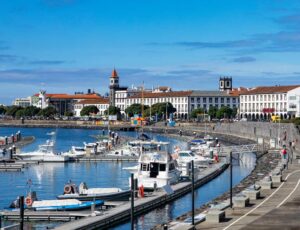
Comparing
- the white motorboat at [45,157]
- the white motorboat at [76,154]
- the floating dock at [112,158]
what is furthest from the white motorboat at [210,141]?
the white motorboat at [45,157]

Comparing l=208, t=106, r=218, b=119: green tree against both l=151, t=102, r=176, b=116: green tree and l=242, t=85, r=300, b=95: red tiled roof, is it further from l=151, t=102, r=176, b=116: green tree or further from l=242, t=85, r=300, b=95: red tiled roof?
l=151, t=102, r=176, b=116: green tree

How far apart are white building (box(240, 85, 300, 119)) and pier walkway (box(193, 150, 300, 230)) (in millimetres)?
116914

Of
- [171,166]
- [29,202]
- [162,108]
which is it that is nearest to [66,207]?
[29,202]

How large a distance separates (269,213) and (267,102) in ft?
450

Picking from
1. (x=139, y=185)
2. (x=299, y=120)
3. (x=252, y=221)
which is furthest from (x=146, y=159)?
(x=299, y=120)

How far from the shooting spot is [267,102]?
162 m

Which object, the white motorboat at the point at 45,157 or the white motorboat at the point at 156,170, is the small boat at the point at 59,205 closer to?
the white motorboat at the point at 156,170

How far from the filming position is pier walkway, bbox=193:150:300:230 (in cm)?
2462

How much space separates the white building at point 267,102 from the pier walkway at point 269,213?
11691 cm

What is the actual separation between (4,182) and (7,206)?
1261 centimetres

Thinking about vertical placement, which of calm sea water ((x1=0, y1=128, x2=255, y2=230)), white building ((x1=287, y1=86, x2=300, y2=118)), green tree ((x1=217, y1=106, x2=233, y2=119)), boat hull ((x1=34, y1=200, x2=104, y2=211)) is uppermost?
white building ((x1=287, y1=86, x2=300, y2=118))

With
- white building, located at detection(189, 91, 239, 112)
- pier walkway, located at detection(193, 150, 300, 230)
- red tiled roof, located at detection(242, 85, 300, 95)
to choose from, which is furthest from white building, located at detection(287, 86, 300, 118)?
pier walkway, located at detection(193, 150, 300, 230)

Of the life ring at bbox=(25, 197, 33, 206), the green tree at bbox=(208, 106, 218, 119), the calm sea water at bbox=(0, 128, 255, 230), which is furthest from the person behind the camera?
the green tree at bbox=(208, 106, 218, 119)

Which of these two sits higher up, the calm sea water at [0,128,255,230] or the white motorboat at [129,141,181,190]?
the white motorboat at [129,141,181,190]
